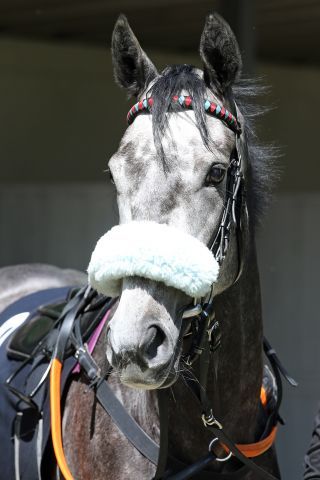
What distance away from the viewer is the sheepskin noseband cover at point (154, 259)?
7.75ft

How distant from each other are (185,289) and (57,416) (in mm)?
859

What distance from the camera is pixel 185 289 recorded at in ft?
7.89

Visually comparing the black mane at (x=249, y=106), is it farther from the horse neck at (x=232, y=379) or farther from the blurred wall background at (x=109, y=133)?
the blurred wall background at (x=109, y=133)

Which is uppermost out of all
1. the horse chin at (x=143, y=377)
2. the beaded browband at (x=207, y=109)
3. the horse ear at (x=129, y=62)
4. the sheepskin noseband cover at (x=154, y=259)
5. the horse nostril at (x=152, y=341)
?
the horse ear at (x=129, y=62)

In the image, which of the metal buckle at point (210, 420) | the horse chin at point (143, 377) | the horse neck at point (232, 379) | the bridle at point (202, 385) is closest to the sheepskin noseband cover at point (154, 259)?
the bridle at point (202, 385)

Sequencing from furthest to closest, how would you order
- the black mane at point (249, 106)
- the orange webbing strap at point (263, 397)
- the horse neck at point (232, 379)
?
the orange webbing strap at point (263, 397)
the horse neck at point (232, 379)
the black mane at point (249, 106)

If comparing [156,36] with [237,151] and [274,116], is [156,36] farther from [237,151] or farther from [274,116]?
[237,151]

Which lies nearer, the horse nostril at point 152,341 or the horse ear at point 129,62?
the horse nostril at point 152,341

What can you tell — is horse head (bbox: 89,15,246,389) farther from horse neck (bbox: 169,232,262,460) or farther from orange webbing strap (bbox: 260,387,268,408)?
orange webbing strap (bbox: 260,387,268,408)

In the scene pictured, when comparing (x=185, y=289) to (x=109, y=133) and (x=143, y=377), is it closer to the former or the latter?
(x=143, y=377)

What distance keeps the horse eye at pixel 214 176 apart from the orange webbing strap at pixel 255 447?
84cm

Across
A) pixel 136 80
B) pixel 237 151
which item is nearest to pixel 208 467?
pixel 237 151

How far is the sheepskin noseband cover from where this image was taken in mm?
2361

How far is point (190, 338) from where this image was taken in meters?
2.63
